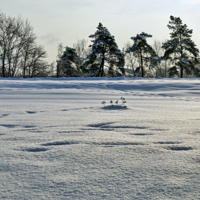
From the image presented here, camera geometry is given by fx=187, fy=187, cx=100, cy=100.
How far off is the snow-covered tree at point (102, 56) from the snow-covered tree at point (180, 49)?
258 inches

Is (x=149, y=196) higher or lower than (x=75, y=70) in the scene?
lower

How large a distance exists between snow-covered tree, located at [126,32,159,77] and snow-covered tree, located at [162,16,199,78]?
199 centimetres

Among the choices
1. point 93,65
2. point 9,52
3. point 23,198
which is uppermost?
point 9,52

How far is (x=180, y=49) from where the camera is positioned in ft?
75.7

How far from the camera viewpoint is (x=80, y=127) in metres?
1.34

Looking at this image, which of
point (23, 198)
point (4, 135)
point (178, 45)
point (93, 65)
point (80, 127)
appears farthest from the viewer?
point (178, 45)

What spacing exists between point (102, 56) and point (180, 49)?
10068 millimetres

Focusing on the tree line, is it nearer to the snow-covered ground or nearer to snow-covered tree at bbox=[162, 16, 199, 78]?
snow-covered tree at bbox=[162, 16, 199, 78]

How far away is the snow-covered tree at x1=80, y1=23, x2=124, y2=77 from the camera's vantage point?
67.4ft

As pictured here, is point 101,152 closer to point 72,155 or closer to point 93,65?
point 72,155

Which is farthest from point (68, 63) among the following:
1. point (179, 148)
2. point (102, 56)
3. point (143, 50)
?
point (179, 148)

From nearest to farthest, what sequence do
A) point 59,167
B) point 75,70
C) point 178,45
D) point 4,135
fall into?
1. point 59,167
2. point 4,135
3. point 178,45
4. point 75,70

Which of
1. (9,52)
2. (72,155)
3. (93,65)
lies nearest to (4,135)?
(72,155)

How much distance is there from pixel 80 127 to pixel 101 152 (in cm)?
47
